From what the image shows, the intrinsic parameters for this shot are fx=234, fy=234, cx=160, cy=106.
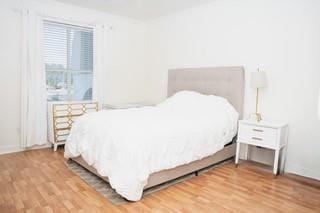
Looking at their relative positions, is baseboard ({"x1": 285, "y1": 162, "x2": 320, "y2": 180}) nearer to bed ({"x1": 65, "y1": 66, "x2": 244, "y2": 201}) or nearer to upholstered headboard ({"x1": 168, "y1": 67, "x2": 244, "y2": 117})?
bed ({"x1": 65, "y1": 66, "x2": 244, "y2": 201})

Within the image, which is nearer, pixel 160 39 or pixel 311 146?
pixel 311 146

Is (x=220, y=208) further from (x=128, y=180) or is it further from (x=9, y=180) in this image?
(x=9, y=180)

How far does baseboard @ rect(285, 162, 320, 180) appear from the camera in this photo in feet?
9.75

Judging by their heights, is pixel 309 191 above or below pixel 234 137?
below

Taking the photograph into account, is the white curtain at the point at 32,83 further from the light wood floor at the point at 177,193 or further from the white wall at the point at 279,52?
the white wall at the point at 279,52

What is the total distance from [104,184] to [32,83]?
2.18 metres

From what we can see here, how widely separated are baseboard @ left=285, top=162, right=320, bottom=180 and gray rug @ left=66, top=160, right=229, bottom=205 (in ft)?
3.48

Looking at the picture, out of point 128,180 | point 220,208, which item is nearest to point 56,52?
point 128,180

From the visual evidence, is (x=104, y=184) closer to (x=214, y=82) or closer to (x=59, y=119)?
(x=59, y=119)

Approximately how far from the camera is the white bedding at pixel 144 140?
7.44 feet

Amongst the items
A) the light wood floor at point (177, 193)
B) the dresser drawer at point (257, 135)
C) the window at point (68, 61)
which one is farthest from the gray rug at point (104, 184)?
the window at point (68, 61)

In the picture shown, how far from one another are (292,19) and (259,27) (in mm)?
432

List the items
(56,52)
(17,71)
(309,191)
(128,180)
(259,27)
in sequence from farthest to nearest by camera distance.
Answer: (56,52)
(17,71)
(259,27)
(309,191)
(128,180)

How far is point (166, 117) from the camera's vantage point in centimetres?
303
